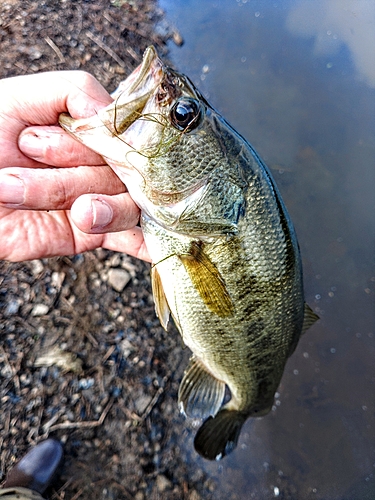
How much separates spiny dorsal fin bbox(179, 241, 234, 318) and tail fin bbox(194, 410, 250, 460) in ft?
3.29

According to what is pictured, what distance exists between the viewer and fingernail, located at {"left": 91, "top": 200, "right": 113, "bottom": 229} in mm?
1322

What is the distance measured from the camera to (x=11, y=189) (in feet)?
4.15

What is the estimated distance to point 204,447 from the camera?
2264 mm

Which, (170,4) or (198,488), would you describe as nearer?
(198,488)

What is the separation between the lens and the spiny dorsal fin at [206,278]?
5.07 ft

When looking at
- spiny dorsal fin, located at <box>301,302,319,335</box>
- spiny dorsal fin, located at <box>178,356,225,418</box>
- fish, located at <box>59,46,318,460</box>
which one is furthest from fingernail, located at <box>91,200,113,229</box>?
spiny dorsal fin, located at <box>301,302,319,335</box>

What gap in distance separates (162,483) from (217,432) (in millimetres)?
760

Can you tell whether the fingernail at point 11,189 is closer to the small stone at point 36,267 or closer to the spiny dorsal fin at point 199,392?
the spiny dorsal fin at point 199,392

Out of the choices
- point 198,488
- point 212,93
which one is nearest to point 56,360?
point 198,488

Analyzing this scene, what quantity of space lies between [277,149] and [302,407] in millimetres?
2464

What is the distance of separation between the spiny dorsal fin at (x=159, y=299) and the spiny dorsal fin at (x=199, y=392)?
1.82 ft

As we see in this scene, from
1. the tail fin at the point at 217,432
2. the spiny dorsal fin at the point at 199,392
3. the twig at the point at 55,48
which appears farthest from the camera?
the twig at the point at 55,48

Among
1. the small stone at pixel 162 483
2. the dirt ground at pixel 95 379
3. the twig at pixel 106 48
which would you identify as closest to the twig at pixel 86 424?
the dirt ground at pixel 95 379

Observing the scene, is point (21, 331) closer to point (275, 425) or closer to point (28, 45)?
point (275, 425)
